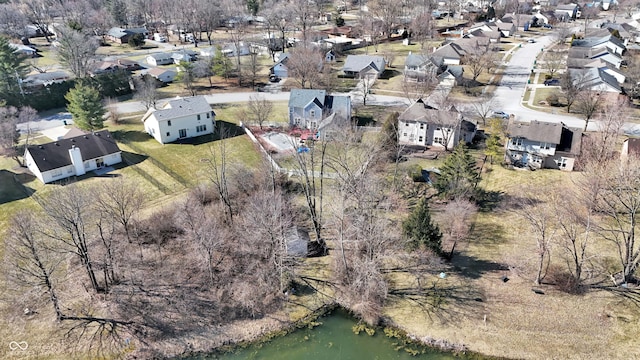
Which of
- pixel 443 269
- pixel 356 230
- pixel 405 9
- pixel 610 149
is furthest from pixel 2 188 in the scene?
pixel 405 9

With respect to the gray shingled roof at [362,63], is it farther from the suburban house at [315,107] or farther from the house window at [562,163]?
the house window at [562,163]

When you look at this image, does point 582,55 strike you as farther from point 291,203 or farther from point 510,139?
point 291,203

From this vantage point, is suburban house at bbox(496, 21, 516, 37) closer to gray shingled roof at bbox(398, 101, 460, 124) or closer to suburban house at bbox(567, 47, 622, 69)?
suburban house at bbox(567, 47, 622, 69)

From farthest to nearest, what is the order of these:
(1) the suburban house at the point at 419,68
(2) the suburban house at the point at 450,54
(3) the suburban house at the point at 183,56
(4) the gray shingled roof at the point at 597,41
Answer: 1. (3) the suburban house at the point at 183,56
2. (4) the gray shingled roof at the point at 597,41
3. (2) the suburban house at the point at 450,54
4. (1) the suburban house at the point at 419,68

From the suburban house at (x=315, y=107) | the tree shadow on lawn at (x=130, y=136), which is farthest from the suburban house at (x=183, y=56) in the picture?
the suburban house at (x=315, y=107)

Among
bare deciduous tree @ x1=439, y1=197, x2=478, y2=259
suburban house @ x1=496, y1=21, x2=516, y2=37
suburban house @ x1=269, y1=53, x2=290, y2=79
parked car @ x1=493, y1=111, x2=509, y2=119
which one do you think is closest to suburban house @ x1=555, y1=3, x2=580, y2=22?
suburban house @ x1=496, y1=21, x2=516, y2=37
